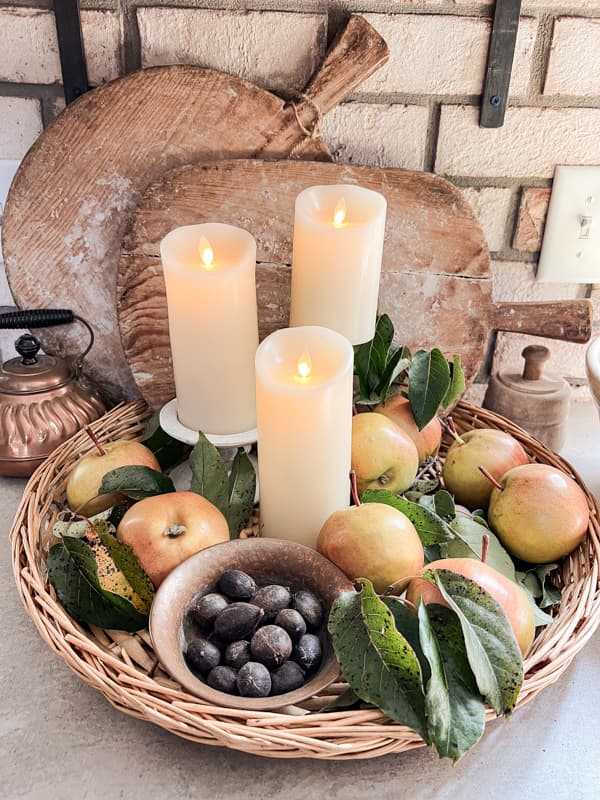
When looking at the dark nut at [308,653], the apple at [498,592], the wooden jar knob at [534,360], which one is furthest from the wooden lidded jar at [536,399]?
the dark nut at [308,653]

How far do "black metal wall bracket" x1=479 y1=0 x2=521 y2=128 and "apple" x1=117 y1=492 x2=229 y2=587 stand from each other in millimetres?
492

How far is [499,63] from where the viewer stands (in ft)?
2.46

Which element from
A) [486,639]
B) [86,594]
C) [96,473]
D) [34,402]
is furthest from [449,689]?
[34,402]

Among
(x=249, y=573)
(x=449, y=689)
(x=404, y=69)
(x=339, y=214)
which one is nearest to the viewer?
(x=449, y=689)

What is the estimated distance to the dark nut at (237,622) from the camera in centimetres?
50

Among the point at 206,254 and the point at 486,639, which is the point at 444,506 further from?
the point at 206,254

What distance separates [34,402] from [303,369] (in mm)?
329

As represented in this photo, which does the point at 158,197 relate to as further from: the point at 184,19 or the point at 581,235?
the point at 581,235

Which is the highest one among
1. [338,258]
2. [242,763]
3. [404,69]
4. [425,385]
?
[404,69]

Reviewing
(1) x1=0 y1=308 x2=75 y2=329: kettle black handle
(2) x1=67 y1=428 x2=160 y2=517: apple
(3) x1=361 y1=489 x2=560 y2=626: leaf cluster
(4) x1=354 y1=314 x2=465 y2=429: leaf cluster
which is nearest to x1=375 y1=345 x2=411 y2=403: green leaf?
(4) x1=354 y1=314 x2=465 y2=429: leaf cluster

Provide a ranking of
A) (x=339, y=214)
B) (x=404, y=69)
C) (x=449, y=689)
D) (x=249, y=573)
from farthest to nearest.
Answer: (x=404, y=69)
(x=339, y=214)
(x=249, y=573)
(x=449, y=689)

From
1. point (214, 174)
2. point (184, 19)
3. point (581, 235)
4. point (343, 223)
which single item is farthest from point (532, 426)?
point (184, 19)

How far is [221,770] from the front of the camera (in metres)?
0.49

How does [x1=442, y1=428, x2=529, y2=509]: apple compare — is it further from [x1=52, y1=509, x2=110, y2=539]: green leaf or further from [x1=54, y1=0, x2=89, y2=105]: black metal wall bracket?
[x1=54, y1=0, x2=89, y2=105]: black metal wall bracket
